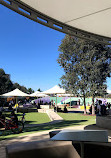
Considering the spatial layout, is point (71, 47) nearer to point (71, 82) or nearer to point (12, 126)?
point (71, 82)

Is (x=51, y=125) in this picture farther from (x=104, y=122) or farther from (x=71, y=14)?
(x=71, y=14)

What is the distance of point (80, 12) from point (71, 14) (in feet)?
0.95

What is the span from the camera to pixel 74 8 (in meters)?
5.29

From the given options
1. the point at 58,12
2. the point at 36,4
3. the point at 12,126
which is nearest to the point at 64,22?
the point at 58,12

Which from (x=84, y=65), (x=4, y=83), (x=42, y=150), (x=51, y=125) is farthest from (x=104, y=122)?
(x=4, y=83)

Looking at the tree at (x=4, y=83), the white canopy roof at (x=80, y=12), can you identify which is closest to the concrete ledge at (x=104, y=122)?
the white canopy roof at (x=80, y=12)

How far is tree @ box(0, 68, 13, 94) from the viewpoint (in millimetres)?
57975

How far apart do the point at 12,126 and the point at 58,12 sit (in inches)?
229

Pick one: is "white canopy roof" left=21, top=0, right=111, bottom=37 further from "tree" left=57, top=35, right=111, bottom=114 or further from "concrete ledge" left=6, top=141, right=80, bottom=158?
"tree" left=57, top=35, right=111, bottom=114

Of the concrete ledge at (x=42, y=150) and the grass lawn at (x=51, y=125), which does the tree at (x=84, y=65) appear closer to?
the grass lawn at (x=51, y=125)

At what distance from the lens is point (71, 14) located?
5.66 m

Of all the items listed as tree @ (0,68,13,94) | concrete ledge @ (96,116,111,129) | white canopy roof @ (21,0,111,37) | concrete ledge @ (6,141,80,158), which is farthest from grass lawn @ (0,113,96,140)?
tree @ (0,68,13,94)

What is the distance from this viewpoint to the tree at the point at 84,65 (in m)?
17.7

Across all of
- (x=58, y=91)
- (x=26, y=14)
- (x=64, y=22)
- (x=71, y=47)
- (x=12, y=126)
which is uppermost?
(x=71, y=47)
